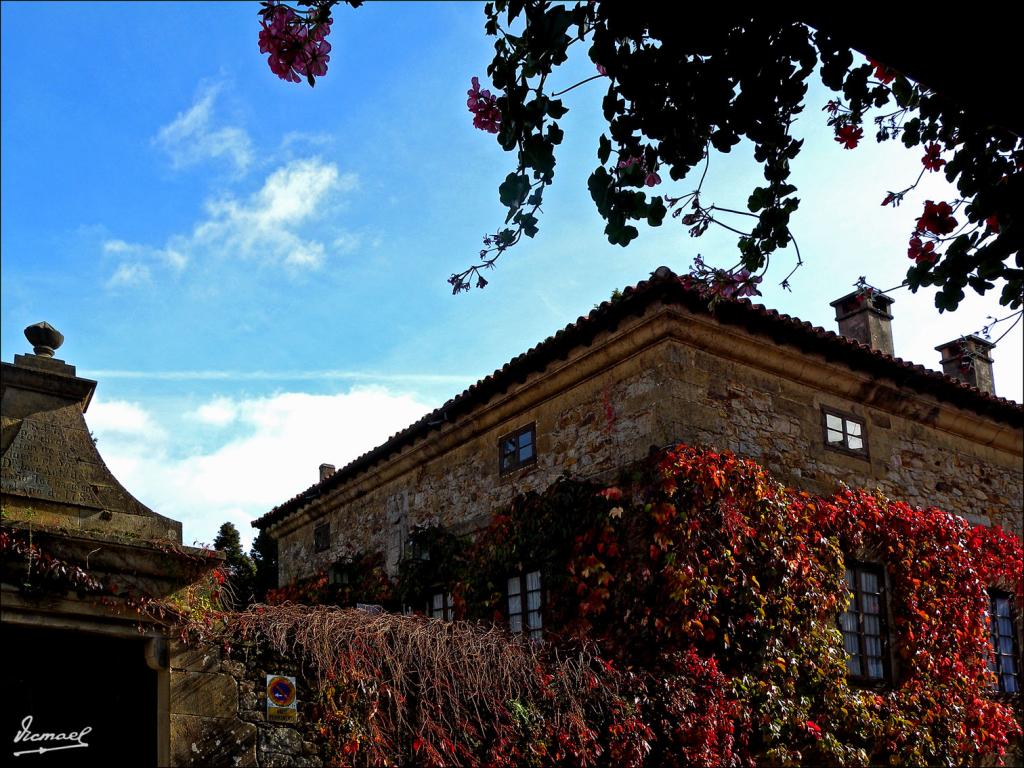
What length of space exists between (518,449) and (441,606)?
2515 mm

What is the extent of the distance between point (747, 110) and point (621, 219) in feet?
A: 1.99

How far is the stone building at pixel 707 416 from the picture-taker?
435 inches

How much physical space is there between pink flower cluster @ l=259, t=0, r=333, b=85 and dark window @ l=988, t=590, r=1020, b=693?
12229mm

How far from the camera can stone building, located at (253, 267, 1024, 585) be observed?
36.2 ft

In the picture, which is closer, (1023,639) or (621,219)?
(621,219)

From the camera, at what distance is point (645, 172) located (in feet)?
12.6

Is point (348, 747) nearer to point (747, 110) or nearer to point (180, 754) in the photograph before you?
point (180, 754)

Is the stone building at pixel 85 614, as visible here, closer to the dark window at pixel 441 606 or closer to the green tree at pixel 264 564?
the dark window at pixel 441 606

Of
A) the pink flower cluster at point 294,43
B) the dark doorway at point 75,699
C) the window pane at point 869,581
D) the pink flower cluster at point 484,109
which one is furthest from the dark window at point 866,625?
the pink flower cluster at point 294,43

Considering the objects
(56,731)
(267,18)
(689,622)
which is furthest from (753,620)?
(267,18)

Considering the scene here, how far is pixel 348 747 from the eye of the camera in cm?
720

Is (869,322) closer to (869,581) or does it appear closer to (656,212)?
(869,581)

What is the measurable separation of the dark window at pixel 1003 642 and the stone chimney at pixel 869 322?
148 inches

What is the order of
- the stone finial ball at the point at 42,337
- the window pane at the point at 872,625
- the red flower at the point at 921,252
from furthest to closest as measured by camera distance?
the window pane at the point at 872,625
the stone finial ball at the point at 42,337
the red flower at the point at 921,252
